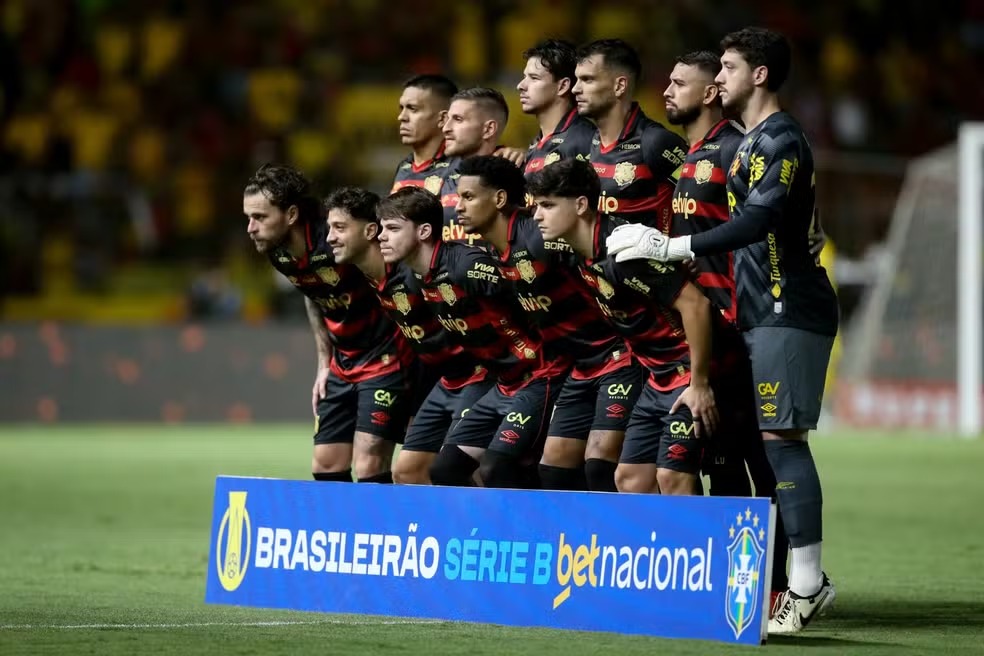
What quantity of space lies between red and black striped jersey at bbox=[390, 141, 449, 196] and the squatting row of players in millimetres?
15

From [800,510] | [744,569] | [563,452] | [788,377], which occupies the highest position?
[788,377]

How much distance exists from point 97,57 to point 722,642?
20323mm

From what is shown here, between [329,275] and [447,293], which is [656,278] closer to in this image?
[447,293]

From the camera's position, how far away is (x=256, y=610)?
6.48 meters

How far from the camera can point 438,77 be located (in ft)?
26.1

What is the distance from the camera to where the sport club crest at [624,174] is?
685 centimetres

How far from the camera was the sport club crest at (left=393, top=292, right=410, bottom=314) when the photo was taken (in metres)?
7.22

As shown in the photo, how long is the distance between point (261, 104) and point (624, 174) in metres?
17.3

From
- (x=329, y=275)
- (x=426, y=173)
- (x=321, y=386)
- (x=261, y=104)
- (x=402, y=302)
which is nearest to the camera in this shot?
(x=402, y=302)

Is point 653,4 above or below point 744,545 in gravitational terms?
above

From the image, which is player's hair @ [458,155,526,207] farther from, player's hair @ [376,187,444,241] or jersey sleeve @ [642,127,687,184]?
jersey sleeve @ [642,127,687,184]

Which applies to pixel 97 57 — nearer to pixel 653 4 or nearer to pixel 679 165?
pixel 653 4

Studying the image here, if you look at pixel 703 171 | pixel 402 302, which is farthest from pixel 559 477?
pixel 703 171

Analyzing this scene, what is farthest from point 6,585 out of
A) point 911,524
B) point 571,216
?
point 911,524
